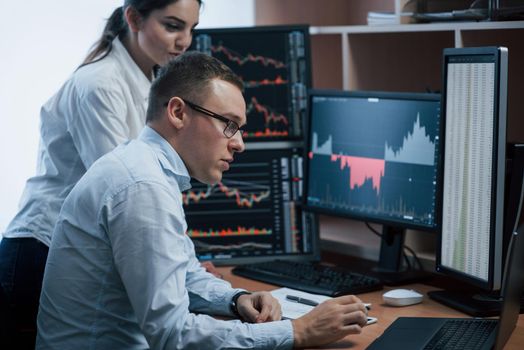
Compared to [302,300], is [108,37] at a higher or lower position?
higher

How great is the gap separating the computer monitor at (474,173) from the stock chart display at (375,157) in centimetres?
16

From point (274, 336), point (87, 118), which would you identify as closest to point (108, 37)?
point (87, 118)

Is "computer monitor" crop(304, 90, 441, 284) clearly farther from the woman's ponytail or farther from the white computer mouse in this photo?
the woman's ponytail

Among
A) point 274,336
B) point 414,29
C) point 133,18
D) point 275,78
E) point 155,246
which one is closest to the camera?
point 155,246

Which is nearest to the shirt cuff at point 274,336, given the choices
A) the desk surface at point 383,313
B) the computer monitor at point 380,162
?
the desk surface at point 383,313

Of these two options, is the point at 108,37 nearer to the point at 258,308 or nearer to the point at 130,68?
the point at 130,68

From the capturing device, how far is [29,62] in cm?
295

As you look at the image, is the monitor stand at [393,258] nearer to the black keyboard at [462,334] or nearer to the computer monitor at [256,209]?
the computer monitor at [256,209]

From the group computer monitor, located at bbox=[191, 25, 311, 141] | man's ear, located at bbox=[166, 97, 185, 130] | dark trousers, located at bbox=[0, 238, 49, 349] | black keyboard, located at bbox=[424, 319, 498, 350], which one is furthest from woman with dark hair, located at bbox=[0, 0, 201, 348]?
black keyboard, located at bbox=[424, 319, 498, 350]

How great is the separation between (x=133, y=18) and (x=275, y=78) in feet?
1.87

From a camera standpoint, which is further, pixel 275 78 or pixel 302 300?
pixel 275 78

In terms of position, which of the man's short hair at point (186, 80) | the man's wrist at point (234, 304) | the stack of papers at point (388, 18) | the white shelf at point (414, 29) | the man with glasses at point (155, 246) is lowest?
the man's wrist at point (234, 304)

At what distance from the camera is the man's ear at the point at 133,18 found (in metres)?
2.43

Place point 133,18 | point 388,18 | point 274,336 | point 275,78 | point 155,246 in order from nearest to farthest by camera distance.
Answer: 1. point 155,246
2. point 274,336
3. point 133,18
4. point 388,18
5. point 275,78
